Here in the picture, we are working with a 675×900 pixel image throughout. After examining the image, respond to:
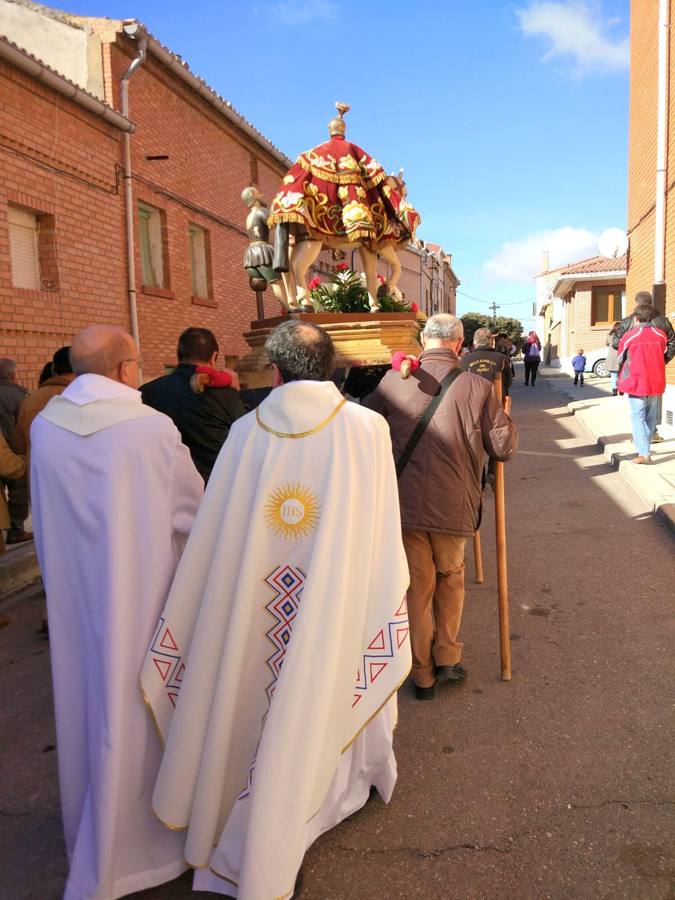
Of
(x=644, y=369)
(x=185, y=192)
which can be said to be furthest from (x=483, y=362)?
(x=185, y=192)

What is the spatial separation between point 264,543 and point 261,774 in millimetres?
684

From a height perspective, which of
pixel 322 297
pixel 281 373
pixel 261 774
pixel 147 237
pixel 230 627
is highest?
pixel 147 237

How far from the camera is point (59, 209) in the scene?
32.1ft

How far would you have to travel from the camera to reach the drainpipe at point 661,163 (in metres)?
12.0

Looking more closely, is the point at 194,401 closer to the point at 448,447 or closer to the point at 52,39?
the point at 448,447

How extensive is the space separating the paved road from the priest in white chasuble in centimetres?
45

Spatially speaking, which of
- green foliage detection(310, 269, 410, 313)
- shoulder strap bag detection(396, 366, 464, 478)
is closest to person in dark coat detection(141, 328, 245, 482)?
shoulder strap bag detection(396, 366, 464, 478)

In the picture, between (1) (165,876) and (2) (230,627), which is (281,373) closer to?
(2) (230,627)

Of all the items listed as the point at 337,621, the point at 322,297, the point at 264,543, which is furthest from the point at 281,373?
the point at 322,297

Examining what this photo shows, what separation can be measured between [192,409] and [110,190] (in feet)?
27.7

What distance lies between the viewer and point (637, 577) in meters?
5.15

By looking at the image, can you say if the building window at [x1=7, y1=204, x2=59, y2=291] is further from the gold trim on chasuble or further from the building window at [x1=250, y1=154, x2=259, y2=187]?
the gold trim on chasuble

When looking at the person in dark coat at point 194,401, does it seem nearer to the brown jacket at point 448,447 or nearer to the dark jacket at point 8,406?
the brown jacket at point 448,447

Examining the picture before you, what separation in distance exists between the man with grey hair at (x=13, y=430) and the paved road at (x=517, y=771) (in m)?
2.09
